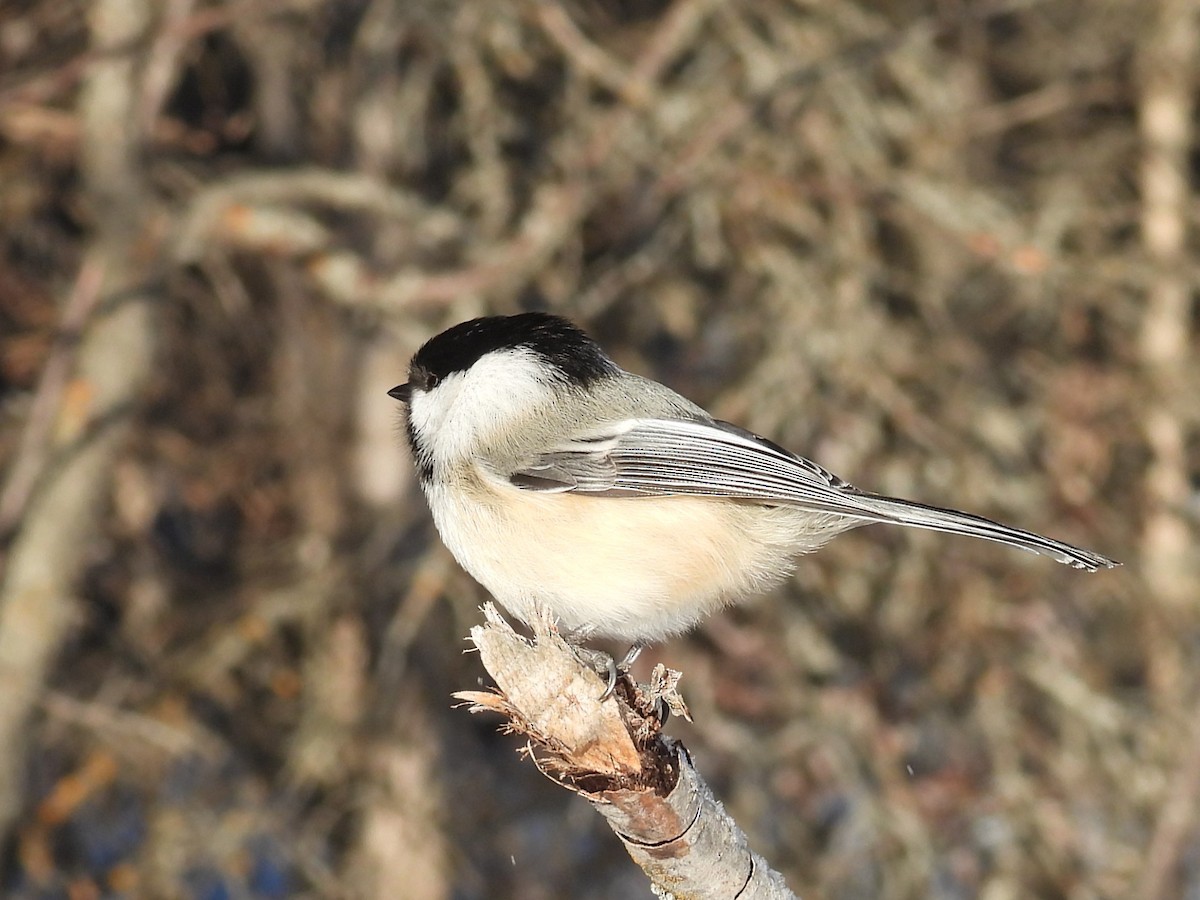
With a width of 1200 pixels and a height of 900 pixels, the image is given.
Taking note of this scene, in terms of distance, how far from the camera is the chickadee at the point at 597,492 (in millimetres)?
2555

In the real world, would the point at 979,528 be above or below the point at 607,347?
above

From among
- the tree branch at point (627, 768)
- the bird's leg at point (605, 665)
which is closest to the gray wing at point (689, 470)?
the bird's leg at point (605, 665)

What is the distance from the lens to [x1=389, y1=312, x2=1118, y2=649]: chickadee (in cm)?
255

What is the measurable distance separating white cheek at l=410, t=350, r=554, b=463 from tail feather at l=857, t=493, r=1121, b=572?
75 centimetres

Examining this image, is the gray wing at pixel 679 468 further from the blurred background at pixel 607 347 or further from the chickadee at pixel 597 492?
the blurred background at pixel 607 347

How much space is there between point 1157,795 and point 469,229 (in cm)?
313

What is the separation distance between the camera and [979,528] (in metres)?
2.34

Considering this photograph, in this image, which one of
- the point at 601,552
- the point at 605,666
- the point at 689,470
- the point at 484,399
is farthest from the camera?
the point at 484,399

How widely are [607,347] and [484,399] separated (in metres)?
2.27

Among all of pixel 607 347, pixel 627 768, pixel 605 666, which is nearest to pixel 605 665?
pixel 605 666

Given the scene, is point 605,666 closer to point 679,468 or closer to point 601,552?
point 601,552

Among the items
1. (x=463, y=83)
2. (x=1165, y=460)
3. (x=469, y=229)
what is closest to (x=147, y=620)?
(x=469, y=229)

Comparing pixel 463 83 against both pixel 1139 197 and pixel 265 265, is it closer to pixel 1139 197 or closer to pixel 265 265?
pixel 265 265

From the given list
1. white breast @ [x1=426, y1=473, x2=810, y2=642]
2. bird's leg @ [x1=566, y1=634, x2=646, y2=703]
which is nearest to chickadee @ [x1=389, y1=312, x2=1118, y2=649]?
white breast @ [x1=426, y1=473, x2=810, y2=642]
